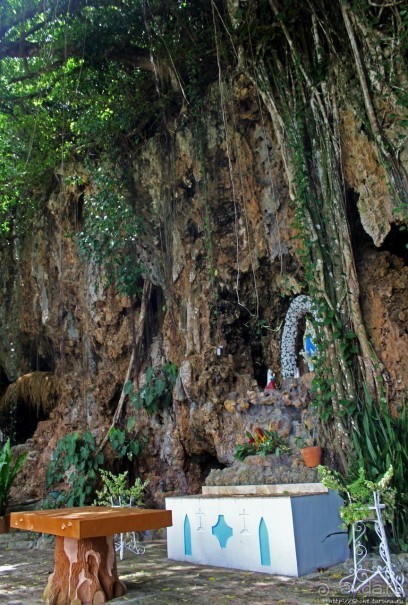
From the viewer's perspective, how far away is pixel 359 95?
4789mm

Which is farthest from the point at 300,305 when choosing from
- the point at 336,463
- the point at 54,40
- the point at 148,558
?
the point at 54,40

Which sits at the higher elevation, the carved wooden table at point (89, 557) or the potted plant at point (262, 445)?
the potted plant at point (262, 445)

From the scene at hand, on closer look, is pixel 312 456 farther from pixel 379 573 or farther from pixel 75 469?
pixel 75 469

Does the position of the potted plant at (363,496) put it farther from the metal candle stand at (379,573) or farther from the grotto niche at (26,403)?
the grotto niche at (26,403)

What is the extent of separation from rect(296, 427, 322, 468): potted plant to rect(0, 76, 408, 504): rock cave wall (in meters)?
0.35

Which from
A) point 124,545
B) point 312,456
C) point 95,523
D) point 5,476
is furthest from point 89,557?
point 5,476

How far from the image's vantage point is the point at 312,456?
176 inches

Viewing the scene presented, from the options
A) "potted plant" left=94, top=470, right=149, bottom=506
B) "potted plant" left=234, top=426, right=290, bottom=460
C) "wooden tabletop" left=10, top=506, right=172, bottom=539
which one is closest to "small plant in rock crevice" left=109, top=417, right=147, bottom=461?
"potted plant" left=94, top=470, right=149, bottom=506

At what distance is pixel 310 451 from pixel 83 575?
2202 millimetres

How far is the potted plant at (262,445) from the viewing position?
15.9 feet

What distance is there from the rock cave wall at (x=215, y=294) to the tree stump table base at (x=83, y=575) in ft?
8.10

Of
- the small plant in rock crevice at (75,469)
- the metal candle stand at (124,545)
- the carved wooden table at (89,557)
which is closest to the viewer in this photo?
the carved wooden table at (89,557)

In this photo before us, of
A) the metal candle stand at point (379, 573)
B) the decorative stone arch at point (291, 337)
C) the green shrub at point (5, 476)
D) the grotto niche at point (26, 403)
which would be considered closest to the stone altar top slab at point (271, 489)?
the metal candle stand at point (379, 573)

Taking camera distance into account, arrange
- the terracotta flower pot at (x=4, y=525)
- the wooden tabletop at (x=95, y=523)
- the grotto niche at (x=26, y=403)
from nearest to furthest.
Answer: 1. the wooden tabletop at (x=95, y=523)
2. the terracotta flower pot at (x=4, y=525)
3. the grotto niche at (x=26, y=403)
